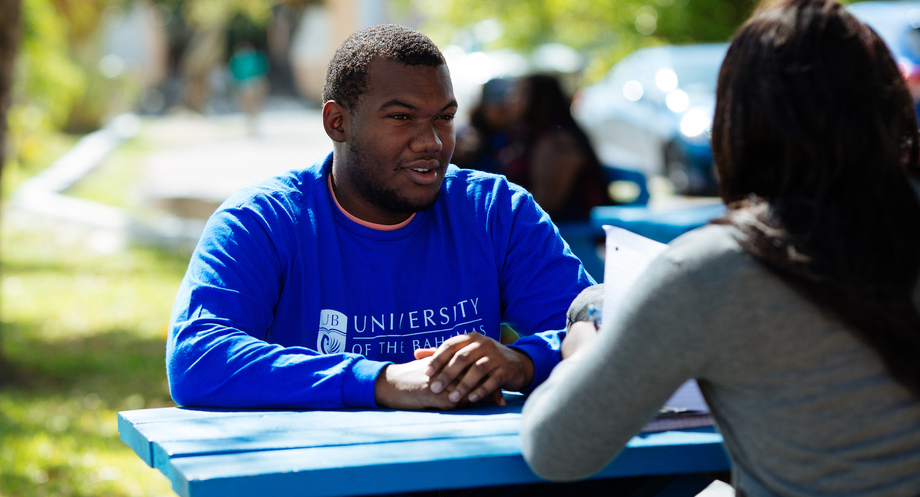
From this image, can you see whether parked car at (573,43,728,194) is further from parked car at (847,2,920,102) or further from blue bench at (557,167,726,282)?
blue bench at (557,167,726,282)

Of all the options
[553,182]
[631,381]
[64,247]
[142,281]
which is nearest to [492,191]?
[631,381]

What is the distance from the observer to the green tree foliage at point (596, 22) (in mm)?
13930

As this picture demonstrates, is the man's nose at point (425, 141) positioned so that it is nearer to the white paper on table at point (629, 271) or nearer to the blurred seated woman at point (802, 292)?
the white paper on table at point (629, 271)

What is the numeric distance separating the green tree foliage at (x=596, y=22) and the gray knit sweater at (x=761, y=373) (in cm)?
1247

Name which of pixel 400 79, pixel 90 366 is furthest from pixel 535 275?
pixel 90 366

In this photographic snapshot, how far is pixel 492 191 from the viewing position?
8.79 feet

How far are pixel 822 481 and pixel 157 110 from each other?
3908cm

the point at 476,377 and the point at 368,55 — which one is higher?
the point at 368,55

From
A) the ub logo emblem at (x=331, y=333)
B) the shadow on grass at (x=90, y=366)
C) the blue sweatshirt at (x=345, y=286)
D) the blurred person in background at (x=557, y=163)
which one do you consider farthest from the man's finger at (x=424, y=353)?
the shadow on grass at (x=90, y=366)

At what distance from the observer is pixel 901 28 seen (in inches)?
343

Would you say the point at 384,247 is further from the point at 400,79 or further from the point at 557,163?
the point at 557,163

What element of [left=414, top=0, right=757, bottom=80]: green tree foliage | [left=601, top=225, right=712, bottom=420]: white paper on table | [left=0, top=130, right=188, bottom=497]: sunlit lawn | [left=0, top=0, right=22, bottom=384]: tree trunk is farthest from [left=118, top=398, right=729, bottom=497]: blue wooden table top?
[left=414, top=0, right=757, bottom=80]: green tree foliage

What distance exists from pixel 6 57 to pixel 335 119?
392 centimetres

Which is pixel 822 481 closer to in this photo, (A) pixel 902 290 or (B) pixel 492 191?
(A) pixel 902 290
